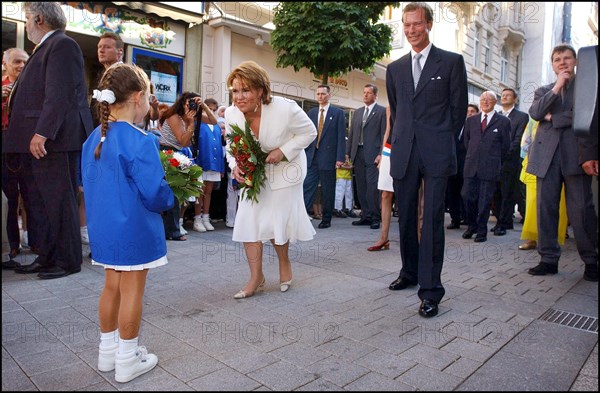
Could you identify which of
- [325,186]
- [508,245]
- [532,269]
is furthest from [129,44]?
[532,269]

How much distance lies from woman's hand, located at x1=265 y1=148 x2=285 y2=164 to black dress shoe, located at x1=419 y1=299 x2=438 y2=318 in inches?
61.7

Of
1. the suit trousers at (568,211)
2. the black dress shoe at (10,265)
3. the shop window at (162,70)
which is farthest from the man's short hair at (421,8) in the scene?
the shop window at (162,70)

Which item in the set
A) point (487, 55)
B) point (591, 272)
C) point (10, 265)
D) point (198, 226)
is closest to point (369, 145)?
point (198, 226)

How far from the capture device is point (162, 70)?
1268cm

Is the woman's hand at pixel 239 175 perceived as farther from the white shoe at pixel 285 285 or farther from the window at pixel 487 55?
the window at pixel 487 55

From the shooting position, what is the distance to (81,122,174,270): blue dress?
2.51 metres

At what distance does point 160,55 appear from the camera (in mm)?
12555

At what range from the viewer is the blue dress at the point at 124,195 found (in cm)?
251

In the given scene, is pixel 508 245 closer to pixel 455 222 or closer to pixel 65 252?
pixel 455 222

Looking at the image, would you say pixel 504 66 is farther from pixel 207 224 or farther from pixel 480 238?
pixel 207 224

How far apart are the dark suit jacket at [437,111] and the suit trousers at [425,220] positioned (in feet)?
0.25

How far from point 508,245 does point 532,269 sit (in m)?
2.07

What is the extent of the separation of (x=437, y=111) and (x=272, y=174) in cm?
141

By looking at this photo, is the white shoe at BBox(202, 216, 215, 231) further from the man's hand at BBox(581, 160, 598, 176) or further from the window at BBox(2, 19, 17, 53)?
the window at BBox(2, 19, 17, 53)
